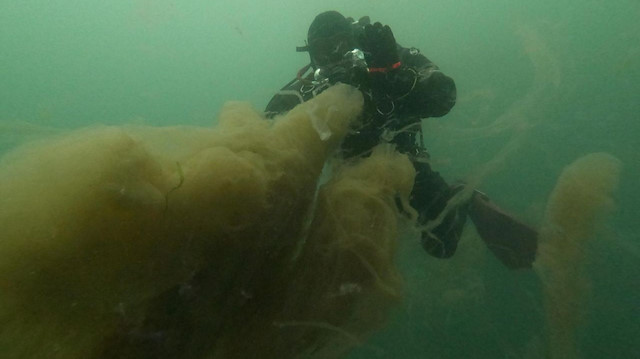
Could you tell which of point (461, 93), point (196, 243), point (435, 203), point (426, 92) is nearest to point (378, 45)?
point (426, 92)

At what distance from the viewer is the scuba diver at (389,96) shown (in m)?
3.20

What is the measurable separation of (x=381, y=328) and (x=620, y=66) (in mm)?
37825

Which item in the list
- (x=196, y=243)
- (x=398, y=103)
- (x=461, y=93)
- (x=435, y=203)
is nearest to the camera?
Result: (x=196, y=243)

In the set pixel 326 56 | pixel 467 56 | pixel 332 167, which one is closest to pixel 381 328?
pixel 332 167

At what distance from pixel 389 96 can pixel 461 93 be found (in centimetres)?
272

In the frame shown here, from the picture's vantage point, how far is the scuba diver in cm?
320

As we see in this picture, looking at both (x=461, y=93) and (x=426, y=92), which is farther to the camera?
(x=461, y=93)

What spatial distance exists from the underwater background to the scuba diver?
1.05 feet

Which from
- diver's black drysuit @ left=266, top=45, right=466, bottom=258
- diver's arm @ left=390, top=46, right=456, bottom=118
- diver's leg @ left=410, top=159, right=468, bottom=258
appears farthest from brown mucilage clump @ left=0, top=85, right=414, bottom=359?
diver's leg @ left=410, top=159, right=468, bottom=258

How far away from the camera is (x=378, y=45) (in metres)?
3.15

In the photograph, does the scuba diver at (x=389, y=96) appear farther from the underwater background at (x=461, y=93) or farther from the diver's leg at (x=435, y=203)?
the underwater background at (x=461, y=93)

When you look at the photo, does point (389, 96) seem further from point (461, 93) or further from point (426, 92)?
point (461, 93)

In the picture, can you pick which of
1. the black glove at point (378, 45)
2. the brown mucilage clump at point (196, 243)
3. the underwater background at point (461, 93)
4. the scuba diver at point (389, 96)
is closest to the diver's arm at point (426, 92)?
the scuba diver at point (389, 96)

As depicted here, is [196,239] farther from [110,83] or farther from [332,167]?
[110,83]
